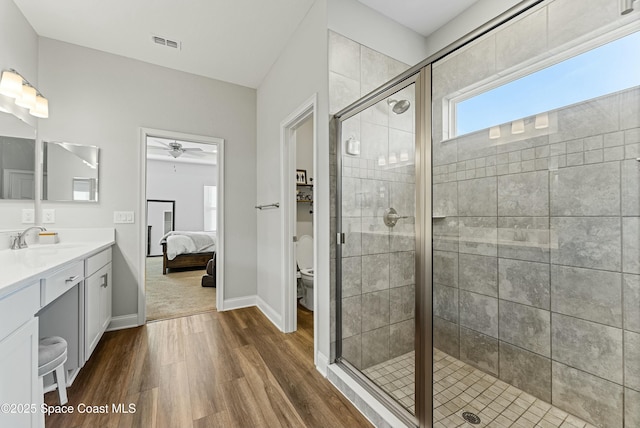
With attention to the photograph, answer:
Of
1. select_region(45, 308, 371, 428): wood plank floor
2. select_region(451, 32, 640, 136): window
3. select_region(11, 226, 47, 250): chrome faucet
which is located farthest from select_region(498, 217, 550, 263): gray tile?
select_region(11, 226, 47, 250): chrome faucet

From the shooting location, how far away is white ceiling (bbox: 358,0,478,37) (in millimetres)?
2140

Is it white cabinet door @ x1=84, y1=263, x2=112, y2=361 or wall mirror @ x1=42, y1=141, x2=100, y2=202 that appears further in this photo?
wall mirror @ x1=42, y1=141, x2=100, y2=202

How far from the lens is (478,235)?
5.90 ft

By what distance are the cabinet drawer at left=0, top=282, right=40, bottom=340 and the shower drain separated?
204cm

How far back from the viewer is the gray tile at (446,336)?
1.42m

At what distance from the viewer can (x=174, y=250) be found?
5.09 m

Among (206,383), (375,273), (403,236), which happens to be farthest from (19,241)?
(403,236)

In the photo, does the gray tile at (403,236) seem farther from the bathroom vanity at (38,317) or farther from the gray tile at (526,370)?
the bathroom vanity at (38,317)

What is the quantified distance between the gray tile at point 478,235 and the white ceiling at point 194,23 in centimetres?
176

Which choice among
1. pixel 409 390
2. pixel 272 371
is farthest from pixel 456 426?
pixel 272 371

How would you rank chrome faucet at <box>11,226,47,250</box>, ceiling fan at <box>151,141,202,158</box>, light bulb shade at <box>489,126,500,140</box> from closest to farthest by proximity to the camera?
light bulb shade at <box>489,126,500,140</box>
chrome faucet at <box>11,226,47,250</box>
ceiling fan at <box>151,141,202,158</box>

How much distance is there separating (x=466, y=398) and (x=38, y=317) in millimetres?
2358

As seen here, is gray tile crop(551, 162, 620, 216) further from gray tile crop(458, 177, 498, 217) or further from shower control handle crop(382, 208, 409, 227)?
shower control handle crop(382, 208, 409, 227)

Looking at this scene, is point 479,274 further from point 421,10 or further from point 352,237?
point 421,10
